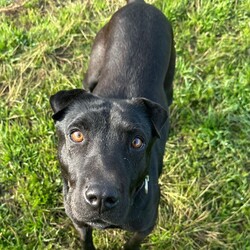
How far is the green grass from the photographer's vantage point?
15.0ft

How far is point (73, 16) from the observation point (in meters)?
5.79

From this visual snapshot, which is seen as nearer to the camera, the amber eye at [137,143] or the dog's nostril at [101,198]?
the dog's nostril at [101,198]

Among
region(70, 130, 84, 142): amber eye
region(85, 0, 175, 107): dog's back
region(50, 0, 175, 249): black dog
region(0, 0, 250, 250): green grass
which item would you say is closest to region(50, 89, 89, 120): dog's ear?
region(50, 0, 175, 249): black dog

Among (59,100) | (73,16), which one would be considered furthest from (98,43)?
(59,100)

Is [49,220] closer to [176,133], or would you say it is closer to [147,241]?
[147,241]

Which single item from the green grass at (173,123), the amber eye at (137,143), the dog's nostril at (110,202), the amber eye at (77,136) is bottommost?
the green grass at (173,123)

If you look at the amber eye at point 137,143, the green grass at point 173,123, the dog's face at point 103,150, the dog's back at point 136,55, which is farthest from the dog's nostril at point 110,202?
the green grass at point 173,123

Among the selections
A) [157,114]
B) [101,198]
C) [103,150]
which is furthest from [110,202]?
[157,114]

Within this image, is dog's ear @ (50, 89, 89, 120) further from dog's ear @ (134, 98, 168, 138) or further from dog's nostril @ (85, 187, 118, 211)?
dog's nostril @ (85, 187, 118, 211)

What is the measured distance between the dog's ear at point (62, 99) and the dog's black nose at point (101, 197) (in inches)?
28.3

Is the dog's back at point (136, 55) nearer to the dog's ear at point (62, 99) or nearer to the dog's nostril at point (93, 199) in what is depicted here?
the dog's ear at point (62, 99)

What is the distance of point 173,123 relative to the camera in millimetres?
5195

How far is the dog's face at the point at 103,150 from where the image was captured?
9.97 feet

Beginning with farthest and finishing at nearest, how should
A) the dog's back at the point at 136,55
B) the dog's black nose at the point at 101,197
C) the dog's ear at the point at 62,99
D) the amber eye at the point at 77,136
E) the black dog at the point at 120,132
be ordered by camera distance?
1. the dog's back at the point at 136,55
2. the dog's ear at the point at 62,99
3. the amber eye at the point at 77,136
4. the black dog at the point at 120,132
5. the dog's black nose at the point at 101,197
